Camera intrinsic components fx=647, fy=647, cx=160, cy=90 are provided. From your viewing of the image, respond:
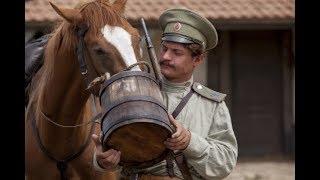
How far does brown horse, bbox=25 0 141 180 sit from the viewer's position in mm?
3453

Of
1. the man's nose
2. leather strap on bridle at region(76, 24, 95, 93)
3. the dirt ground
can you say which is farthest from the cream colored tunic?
the dirt ground

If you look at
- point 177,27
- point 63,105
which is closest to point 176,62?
point 177,27

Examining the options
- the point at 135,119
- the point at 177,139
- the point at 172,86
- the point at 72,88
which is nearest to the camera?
the point at 135,119

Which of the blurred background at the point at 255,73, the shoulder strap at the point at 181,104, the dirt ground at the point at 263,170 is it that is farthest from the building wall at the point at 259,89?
the shoulder strap at the point at 181,104

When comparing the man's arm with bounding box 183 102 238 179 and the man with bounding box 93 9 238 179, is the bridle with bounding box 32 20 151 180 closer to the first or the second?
the man with bounding box 93 9 238 179

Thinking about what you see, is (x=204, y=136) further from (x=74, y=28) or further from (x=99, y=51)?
(x=74, y=28)

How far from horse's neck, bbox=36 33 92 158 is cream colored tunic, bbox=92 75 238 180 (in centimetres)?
66

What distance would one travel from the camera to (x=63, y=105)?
402 centimetres

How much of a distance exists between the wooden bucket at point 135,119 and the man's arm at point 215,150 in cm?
16

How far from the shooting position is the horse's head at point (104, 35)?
132 inches

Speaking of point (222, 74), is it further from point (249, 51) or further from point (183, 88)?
point (183, 88)

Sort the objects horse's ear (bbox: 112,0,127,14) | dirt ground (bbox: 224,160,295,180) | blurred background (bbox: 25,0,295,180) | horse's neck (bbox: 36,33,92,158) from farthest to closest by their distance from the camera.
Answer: blurred background (bbox: 25,0,295,180) → dirt ground (bbox: 224,160,295,180) → horse's neck (bbox: 36,33,92,158) → horse's ear (bbox: 112,0,127,14)

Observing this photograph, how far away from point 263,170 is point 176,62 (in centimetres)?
770
